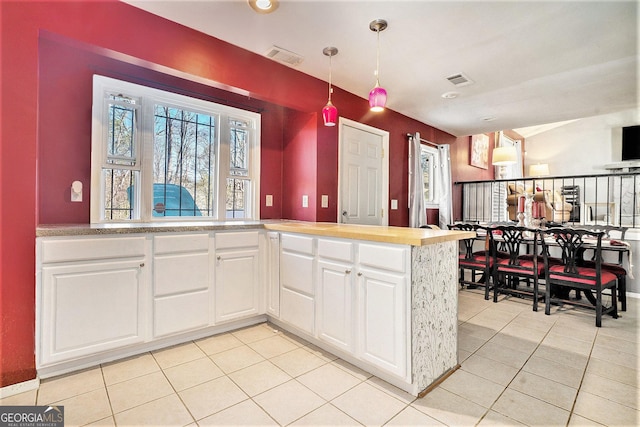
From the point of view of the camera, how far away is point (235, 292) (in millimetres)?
2697

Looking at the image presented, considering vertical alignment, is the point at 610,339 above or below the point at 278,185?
below

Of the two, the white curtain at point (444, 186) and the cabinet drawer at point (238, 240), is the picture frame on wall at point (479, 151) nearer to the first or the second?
the white curtain at point (444, 186)

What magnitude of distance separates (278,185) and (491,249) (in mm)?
2864

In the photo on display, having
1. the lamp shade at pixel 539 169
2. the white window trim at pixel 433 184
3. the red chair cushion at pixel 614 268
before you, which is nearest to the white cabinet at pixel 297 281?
the red chair cushion at pixel 614 268

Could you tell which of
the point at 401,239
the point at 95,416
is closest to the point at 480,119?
the point at 401,239

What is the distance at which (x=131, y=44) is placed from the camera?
2.21 metres

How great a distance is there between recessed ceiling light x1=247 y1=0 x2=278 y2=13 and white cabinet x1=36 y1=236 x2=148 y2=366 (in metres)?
1.86

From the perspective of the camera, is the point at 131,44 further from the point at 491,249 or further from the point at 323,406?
the point at 491,249

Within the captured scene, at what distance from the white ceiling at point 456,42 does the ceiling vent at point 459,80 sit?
0.22 ft

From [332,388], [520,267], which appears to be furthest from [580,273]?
[332,388]

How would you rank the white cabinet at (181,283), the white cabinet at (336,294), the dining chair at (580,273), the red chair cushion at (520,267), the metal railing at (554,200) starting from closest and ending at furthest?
the white cabinet at (336,294) < the white cabinet at (181,283) < the dining chair at (580,273) < the red chair cushion at (520,267) < the metal railing at (554,200)

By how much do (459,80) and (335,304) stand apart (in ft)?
9.38

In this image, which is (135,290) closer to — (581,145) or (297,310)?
(297,310)

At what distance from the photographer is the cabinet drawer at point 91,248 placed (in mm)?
1880
